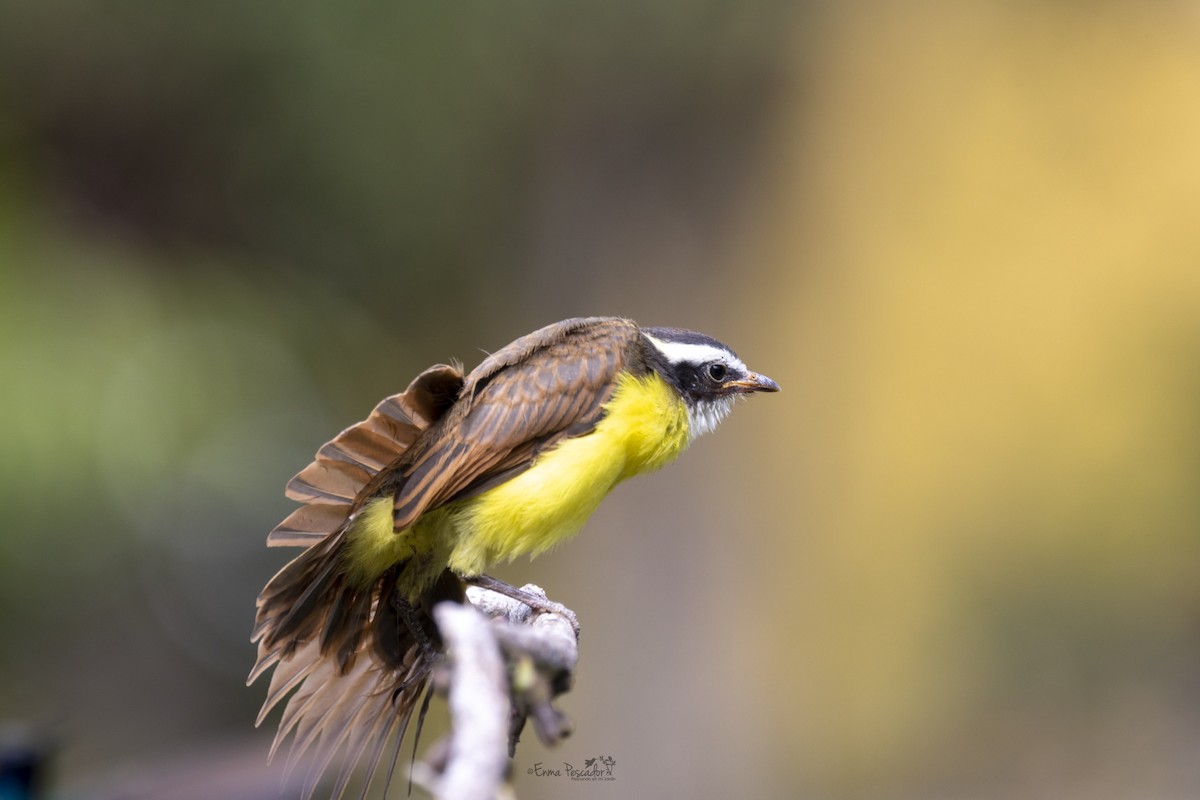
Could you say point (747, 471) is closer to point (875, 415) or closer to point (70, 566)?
point (875, 415)

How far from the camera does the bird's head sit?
14.1ft

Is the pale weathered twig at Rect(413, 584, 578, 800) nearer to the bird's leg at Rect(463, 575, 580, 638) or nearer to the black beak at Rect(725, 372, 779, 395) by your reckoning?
the bird's leg at Rect(463, 575, 580, 638)

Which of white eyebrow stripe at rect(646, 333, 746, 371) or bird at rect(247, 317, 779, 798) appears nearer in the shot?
bird at rect(247, 317, 779, 798)

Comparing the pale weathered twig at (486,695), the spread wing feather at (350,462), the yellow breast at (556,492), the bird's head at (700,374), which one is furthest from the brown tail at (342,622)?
the pale weathered twig at (486,695)

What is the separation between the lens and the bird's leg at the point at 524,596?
3928 millimetres

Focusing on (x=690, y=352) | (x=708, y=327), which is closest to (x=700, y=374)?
(x=690, y=352)

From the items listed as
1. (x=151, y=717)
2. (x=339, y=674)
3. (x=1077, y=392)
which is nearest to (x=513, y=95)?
(x=1077, y=392)

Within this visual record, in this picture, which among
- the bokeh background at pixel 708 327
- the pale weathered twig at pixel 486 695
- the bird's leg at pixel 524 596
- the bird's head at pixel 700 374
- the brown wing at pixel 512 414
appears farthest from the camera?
the bokeh background at pixel 708 327

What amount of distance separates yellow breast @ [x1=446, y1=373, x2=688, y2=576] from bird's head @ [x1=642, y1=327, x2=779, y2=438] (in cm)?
28

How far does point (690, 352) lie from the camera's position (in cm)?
433

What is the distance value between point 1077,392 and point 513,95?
4982 millimetres

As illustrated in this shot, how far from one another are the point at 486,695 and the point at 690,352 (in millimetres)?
2864

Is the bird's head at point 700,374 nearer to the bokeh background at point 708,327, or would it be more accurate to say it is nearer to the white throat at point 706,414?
the white throat at point 706,414

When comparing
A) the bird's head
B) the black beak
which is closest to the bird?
the bird's head
